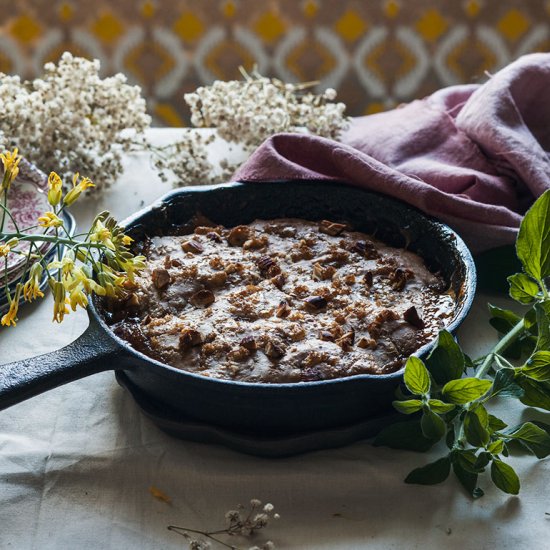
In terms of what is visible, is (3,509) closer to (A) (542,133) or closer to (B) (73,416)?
(B) (73,416)

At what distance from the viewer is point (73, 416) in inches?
48.1

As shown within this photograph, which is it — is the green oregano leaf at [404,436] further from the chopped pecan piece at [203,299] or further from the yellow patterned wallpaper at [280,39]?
the yellow patterned wallpaper at [280,39]

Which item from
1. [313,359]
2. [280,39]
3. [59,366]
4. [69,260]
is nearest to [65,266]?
[69,260]

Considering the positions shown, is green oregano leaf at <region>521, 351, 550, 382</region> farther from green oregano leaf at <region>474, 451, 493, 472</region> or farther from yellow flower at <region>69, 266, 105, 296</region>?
yellow flower at <region>69, 266, 105, 296</region>

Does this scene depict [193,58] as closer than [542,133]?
No

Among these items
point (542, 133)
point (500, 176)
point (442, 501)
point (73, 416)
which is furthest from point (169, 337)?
point (542, 133)

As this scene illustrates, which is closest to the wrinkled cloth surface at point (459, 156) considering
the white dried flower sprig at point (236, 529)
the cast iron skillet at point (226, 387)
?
the cast iron skillet at point (226, 387)

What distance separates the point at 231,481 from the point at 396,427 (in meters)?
0.22

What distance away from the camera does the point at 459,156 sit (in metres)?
1.64

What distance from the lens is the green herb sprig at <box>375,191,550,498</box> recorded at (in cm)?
104

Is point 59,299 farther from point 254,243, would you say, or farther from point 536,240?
point 536,240

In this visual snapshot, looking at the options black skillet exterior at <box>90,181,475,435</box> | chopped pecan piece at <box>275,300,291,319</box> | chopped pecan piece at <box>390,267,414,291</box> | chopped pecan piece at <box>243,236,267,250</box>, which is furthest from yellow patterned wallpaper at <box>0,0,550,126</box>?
chopped pecan piece at <box>275,300,291,319</box>

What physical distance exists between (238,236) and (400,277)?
28cm

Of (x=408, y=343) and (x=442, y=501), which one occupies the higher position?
(x=408, y=343)
